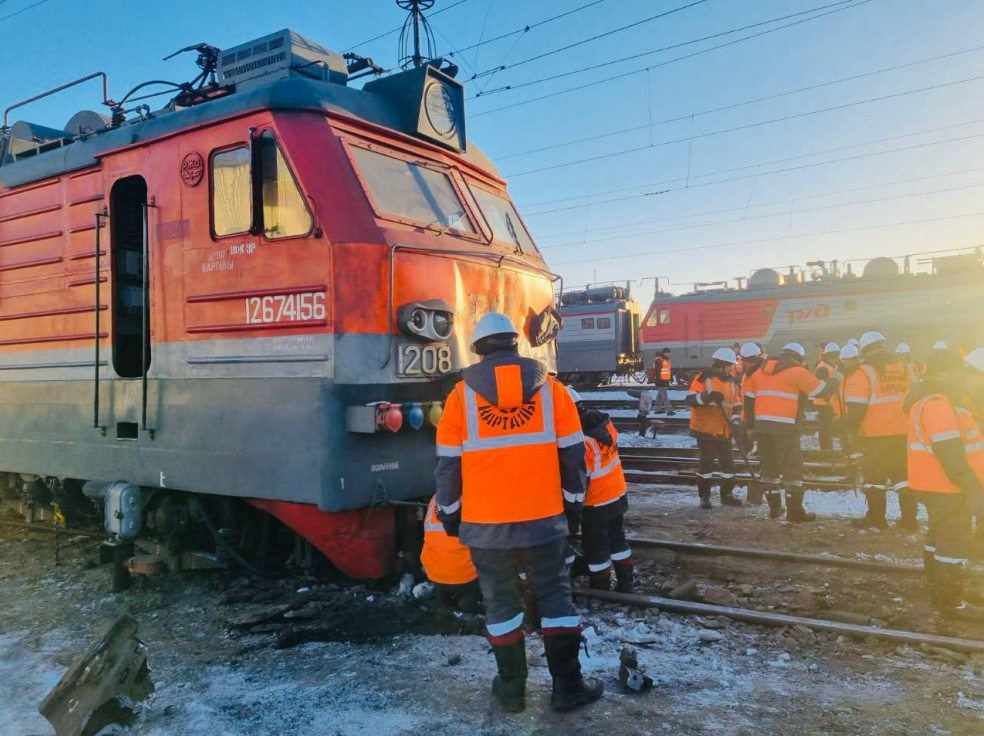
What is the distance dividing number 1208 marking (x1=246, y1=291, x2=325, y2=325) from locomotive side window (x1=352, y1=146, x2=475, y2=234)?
739 mm

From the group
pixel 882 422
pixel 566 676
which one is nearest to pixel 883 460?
pixel 882 422

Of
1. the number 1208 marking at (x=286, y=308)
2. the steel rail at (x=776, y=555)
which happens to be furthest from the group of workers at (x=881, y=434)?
the number 1208 marking at (x=286, y=308)

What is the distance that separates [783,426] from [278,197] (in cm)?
534

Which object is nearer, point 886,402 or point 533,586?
point 533,586

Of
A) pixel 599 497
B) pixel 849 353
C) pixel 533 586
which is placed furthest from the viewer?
pixel 849 353

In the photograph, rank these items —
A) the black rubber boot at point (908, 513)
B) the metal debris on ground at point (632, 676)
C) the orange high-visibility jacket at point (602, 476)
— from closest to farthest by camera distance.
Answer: the metal debris on ground at point (632, 676) → the orange high-visibility jacket at point (602, 476) → the black rubber boot at point (908, 513)

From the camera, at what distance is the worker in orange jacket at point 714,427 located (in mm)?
7785

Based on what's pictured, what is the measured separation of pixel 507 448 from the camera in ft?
10.6

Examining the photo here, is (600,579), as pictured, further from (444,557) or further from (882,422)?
(882,422)

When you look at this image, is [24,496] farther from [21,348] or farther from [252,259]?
[252,259]

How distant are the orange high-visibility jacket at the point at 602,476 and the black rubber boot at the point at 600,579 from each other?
0.49m

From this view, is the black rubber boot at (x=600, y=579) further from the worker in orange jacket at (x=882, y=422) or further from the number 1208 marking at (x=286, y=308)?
the worker in orange jacket at (x=882, y=422)

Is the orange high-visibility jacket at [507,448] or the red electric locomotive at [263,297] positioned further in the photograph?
the red electric locomotive at [263,297]

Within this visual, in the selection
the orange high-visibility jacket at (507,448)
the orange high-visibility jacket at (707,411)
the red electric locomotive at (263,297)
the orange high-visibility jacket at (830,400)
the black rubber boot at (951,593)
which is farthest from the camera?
the orange high-visibility jacket at (830,400)
